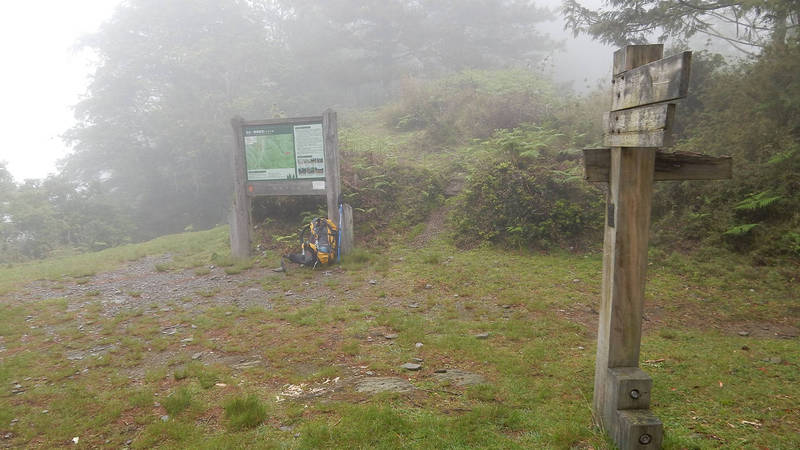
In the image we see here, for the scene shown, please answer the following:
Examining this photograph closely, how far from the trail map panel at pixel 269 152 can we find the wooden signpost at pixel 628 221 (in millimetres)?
7606

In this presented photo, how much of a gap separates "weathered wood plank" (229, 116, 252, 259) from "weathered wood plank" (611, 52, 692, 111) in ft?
27.9

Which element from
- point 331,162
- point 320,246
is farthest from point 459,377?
point 331,162

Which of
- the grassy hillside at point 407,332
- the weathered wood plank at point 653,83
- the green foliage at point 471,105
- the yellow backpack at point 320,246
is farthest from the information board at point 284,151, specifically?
the weathered wood plank at point 653,83

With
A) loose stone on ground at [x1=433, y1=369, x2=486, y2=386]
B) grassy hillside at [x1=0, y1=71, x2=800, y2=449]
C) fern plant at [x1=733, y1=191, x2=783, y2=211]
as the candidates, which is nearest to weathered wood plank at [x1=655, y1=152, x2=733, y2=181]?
grassy hillside at [x1=0, y1=71, x2=800, y2=449]

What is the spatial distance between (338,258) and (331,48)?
A: 1743 centimetres

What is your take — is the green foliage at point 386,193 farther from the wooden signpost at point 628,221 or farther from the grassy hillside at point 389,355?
the wooden signpost at point 628,221

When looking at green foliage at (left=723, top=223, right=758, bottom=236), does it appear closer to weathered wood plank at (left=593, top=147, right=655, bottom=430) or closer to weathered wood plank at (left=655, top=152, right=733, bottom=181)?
weathered wood plank at (left=655, top=152, right=733, bottom=181)

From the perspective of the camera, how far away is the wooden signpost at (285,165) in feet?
31.1

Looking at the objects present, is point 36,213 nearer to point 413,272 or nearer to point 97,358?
point 97,358

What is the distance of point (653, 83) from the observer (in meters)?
2.74

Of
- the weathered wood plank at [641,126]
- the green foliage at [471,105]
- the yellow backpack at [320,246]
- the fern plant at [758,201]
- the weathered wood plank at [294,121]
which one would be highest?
the green foliage at [471,105]

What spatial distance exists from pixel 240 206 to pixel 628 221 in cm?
866

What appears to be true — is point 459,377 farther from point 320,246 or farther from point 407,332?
point 320,246

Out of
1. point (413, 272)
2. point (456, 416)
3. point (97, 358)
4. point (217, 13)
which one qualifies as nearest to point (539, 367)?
point (456, 416)
